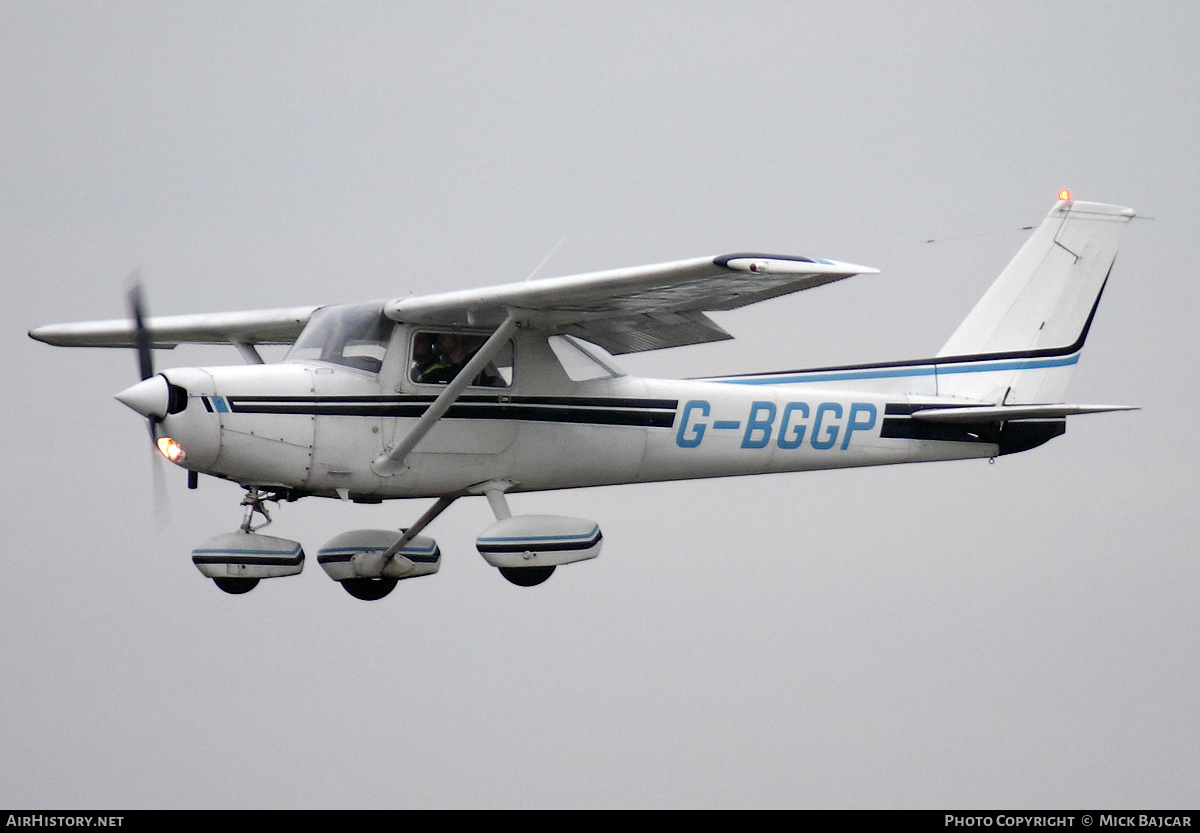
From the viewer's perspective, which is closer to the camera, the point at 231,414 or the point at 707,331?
the point at 231,414

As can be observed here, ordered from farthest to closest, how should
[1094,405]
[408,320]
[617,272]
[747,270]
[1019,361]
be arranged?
1. [1019,361]
2. [1094,405]
3. [408,320]
4. [617,272]
5. [747,270]

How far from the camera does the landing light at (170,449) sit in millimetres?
10969

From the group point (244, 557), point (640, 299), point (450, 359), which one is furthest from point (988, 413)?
point (244, 557)

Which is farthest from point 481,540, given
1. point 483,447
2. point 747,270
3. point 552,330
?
point 747,270

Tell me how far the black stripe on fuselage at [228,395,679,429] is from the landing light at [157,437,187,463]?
0.47 metres

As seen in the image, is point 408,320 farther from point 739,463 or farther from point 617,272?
point 739,463

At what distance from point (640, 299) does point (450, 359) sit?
1630 millimetres

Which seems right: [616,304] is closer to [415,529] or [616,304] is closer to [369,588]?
[415,529]

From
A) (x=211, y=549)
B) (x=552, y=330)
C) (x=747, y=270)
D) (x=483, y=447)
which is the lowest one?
(x=211, y=549)

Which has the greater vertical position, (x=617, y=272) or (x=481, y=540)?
(x=617, y=272)

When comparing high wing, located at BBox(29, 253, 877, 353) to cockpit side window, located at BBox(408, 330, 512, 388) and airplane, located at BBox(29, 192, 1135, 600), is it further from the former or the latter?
cockpit side window, located at BBox(408, 330, 512, 388)

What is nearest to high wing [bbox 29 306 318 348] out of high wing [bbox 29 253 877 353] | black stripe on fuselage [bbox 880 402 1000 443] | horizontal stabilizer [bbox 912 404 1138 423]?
high wing [bbox 29 253 877 353]

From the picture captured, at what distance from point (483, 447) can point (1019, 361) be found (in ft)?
16.7

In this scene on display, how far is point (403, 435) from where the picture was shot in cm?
1162
